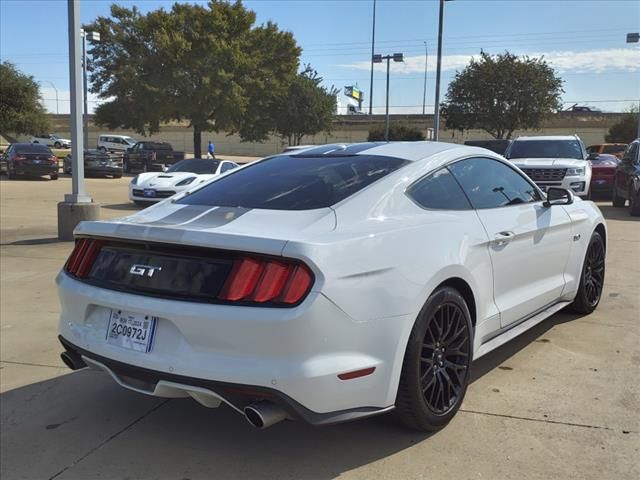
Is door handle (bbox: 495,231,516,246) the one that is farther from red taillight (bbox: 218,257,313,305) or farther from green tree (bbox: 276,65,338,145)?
green tree (bbox: 276,65,338,145)

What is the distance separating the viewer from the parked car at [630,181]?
13461 mm

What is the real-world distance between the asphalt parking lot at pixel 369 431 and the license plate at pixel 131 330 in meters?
0.65

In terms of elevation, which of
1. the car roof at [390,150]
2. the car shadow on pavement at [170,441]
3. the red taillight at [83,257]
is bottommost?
the car shadow on pavement at [170,441]

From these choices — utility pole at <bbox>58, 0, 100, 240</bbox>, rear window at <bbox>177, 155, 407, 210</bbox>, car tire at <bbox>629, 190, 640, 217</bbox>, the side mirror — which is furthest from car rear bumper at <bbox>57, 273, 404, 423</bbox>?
car tire at <bbox>629, 190, 640, 217</bbox>

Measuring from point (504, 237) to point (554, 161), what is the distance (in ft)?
36.5

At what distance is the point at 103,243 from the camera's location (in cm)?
336

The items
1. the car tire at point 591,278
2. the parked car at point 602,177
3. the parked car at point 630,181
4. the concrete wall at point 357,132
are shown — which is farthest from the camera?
the concrete wall at point 357,132

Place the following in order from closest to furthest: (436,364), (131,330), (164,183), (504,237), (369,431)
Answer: (131,330) → (436,364) → (369,431) → (504,237) → (164,183)

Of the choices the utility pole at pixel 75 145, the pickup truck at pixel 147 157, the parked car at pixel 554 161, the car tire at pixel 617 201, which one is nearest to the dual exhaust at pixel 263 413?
the utility pole at pixel 75 145

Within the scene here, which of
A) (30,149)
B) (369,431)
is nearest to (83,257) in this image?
(369,431)

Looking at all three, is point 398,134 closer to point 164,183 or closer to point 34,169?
point 34,169

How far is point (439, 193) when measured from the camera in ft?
12.2

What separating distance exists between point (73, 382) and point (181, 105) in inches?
1340

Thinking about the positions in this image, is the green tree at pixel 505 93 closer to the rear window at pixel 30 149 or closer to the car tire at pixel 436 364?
the rear window at pixel 30 149
